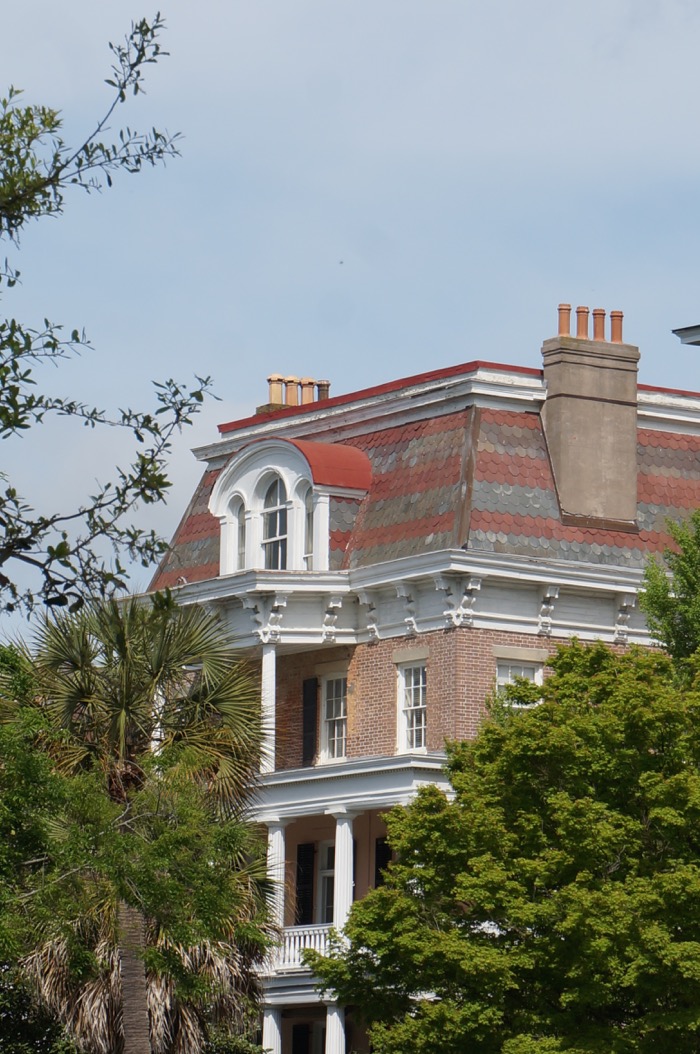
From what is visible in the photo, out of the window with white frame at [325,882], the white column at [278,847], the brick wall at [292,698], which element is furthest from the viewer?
the brick wall at [292,698]

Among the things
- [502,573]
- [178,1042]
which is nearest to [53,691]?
[178,1042]

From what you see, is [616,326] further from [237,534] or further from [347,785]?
[347,785]

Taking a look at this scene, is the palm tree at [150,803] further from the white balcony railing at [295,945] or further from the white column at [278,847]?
the white column at [278,847]

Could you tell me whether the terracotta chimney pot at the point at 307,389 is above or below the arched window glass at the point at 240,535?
above

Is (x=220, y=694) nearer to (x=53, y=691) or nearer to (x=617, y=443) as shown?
(x=53, y=691)

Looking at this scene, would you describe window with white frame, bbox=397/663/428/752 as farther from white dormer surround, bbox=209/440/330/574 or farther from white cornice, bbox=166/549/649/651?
white dormer surround, bbox=209/440/330/574

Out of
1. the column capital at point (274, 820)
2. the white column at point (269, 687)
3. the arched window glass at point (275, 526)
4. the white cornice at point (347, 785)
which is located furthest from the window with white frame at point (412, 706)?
the arched window glass at point (275, 526)

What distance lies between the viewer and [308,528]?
149 ft

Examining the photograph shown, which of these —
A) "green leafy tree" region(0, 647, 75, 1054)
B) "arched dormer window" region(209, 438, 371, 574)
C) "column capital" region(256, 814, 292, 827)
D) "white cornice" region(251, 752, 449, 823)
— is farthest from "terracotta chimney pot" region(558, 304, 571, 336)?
"green leafy tree" region(0, 647, 75, 1054)

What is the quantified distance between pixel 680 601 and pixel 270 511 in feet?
37.6

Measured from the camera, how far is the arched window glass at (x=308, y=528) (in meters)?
45.1

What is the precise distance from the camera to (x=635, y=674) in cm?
3189

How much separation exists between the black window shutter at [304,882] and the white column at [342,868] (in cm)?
296

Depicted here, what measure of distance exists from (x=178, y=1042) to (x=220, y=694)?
201 inches
